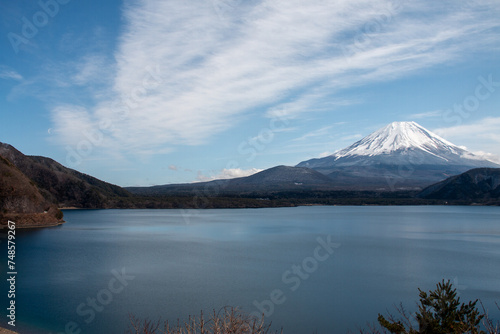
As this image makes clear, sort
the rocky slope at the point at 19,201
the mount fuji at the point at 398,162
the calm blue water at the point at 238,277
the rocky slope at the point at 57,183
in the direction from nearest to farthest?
the calm blue water at the point at 238,277 < the rocky slope at the point at 19,201 < the rocky slope at the point at 57,183 < the mount fuji at the point at 398,162

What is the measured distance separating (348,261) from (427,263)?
313cm

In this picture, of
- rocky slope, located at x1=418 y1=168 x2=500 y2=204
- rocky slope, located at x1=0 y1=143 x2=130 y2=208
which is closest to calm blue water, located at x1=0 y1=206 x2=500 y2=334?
rocky slope, located at x1=0 y1=143 x2=130 y2=208

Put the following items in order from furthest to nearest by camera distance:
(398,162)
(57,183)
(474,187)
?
(398,162)
(474,187)
(57,183)

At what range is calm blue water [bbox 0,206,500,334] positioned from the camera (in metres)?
9.26

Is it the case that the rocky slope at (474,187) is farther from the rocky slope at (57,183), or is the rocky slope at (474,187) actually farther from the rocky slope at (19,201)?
the rocky slope at (19,201)

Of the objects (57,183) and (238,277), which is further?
(57,183)

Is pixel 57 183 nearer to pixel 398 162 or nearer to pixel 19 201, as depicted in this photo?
pixel 19 201

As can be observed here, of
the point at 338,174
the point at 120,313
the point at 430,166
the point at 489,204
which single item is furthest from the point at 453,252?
the point at 430,166

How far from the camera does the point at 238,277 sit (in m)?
13.2

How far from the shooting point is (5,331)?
7000 mm

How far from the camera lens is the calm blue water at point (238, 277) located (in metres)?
9.26

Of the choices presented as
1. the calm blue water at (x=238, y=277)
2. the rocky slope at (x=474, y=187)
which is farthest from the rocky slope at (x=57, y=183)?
the rocky slope at (x=474, y=187)

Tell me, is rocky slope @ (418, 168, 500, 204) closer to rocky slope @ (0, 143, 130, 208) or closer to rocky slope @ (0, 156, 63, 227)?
rocky slope @ (0, 143, 130, 208)

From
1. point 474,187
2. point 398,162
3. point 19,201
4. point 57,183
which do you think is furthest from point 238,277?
point 398,162
